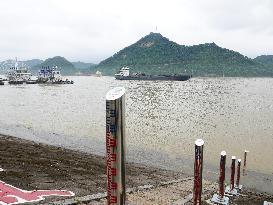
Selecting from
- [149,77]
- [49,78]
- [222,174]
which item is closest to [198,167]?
[222,174]

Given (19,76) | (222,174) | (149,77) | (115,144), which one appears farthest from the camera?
(149,77)

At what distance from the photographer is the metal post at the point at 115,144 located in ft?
13.3

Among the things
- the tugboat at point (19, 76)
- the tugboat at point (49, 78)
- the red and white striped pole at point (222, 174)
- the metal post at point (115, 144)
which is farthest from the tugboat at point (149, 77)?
the metal post at point (115, 144)

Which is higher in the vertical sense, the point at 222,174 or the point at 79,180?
the point at 222,174

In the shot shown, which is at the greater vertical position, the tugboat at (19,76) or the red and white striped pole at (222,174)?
the tugboat at (19,76)

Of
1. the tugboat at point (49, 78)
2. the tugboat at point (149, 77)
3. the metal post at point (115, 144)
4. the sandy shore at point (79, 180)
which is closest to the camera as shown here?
the metal post at point (115, 144)

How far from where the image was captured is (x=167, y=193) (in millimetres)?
11438

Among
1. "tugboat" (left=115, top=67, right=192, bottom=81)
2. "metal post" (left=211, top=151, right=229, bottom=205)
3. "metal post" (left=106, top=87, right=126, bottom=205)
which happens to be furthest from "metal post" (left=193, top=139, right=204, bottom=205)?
"tugboat" (left=115, top=67, right=192, bottom=81)

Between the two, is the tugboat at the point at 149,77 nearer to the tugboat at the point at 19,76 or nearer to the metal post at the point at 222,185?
the tugboat at the point at 19,76

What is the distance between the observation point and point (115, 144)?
4.12m

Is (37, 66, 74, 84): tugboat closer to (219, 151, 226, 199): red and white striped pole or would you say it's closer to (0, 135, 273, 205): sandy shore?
(0, 135, 273, 205): sandy shore

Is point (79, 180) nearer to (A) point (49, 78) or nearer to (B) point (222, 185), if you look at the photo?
(B) point (222, 185)

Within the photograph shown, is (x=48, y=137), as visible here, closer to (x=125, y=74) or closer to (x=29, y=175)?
(x=29, y=175)

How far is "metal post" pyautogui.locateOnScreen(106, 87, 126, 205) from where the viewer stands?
404cm
